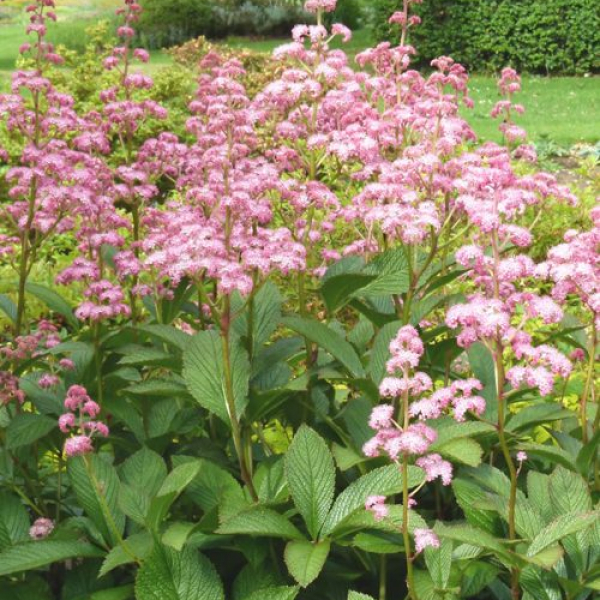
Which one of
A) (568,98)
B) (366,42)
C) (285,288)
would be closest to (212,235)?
(285,288)

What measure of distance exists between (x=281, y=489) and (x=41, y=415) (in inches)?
28.2

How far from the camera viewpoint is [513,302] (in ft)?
7.16


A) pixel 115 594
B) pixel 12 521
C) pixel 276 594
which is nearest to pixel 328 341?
pixel 276 594

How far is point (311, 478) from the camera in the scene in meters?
2.42

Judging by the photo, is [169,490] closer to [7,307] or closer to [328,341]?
[328,341]

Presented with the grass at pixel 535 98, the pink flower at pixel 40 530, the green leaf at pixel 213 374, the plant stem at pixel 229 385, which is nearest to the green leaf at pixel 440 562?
the plant stem at pixel 229 385

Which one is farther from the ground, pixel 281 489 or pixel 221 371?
pixel 221 371

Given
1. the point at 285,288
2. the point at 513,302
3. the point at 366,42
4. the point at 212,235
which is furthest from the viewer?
the point at 366,42

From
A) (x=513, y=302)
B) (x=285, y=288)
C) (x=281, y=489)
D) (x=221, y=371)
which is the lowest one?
(x=285, y=288)

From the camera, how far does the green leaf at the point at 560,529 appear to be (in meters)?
2.12

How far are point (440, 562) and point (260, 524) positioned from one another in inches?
16.7

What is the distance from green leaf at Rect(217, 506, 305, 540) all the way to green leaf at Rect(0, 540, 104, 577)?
39 centimetres

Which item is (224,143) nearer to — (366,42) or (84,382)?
(84,382)

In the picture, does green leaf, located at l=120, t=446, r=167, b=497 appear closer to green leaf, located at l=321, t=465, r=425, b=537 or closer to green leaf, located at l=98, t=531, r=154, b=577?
green leaf, located at l=98, t=531, r=154, b=577
